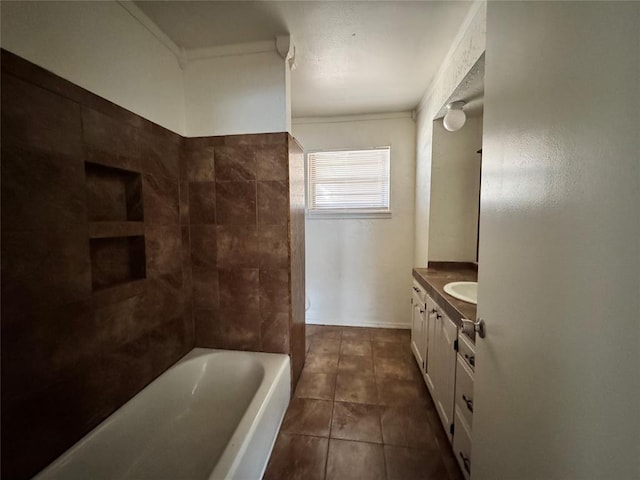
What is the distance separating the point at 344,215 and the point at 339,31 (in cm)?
175

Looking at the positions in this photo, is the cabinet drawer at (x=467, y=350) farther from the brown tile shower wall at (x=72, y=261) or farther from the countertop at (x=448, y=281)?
the brown tile shower wall at (x=72, y=261)

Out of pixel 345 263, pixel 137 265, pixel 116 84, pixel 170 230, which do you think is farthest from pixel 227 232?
pixel 345 263

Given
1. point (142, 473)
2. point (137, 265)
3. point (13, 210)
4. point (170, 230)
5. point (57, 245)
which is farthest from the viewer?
point (170, 230)

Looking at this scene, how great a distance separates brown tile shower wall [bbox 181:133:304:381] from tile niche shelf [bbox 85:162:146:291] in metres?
0.39

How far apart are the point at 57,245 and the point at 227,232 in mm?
876

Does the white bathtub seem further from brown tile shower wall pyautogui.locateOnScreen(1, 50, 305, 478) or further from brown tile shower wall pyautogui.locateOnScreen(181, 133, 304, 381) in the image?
brown tile shower wall pyautogui.locateOnScreen(181, 133, 304, 381)

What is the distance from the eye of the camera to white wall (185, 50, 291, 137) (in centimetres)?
169

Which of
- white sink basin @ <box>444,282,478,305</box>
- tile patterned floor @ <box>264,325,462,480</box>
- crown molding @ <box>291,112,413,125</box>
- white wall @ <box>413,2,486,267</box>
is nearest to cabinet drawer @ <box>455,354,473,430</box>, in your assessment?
tile patterned floor @ <box>264,325,462,480</box>

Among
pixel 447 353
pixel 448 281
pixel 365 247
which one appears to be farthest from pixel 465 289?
pixel 365 247

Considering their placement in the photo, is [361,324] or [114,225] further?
[361,324]

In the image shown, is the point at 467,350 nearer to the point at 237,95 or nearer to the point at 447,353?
the point at 447,353

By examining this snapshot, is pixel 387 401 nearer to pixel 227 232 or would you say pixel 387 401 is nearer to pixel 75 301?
pixel 227 232

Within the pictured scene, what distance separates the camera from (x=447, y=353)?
4.72 ft

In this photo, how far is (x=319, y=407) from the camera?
1751 millimetres
